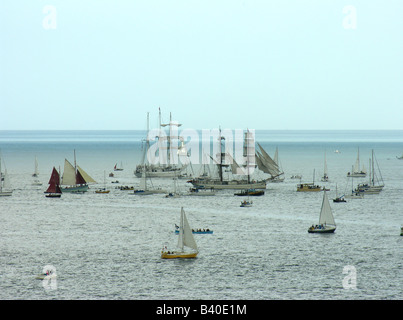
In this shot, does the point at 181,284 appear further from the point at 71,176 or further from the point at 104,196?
the point at 71,176

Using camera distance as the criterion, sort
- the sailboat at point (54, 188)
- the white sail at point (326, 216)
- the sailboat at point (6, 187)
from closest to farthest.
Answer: the white sail at point (326, 216) < the sailboat at point (54, 188) < the sailboat at point (6, 187)

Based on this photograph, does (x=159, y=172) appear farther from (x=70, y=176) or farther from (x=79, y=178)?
(x=70, y=176)

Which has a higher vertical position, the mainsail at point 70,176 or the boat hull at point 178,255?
the mainsail at point 70,176

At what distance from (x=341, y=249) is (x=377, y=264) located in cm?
739

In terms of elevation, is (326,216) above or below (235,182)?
below

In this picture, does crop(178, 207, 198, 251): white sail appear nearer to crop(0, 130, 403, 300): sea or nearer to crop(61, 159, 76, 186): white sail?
crop(0, 130, 403, 300): sea

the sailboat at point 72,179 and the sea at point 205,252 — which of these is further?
the sailboat at point 72,179

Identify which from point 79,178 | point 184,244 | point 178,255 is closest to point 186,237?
point 184,244

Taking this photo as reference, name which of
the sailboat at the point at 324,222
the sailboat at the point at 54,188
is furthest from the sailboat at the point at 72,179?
the sailboat at the point at 324,222

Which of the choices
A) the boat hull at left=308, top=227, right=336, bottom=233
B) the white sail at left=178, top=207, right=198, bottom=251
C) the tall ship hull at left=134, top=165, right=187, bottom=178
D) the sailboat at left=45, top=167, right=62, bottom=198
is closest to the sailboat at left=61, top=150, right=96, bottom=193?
the sailboat at left=45, top=167, right=62, bottom=198

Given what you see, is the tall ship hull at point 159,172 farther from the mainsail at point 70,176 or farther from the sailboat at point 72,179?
the mainsail at point 70,176

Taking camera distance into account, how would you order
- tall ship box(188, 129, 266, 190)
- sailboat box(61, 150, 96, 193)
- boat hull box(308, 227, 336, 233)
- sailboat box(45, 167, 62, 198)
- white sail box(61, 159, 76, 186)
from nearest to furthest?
boat hull box(308, 227, 336, 233), sailboat box(45, 167, 62, 198), white sail box(61, 159, 76, 186), sailboat box(61, 150, 96, 193), tall ship box(188, 129, 266, 190)

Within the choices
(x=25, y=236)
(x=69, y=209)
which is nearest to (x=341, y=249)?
(x=25, y=236)

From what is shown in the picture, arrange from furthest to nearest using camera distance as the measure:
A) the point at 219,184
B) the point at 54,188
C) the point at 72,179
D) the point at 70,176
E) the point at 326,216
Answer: the point at 219,184, the point at 72,179, the point at 70,176, the point at 54,188, the point at 326,216
